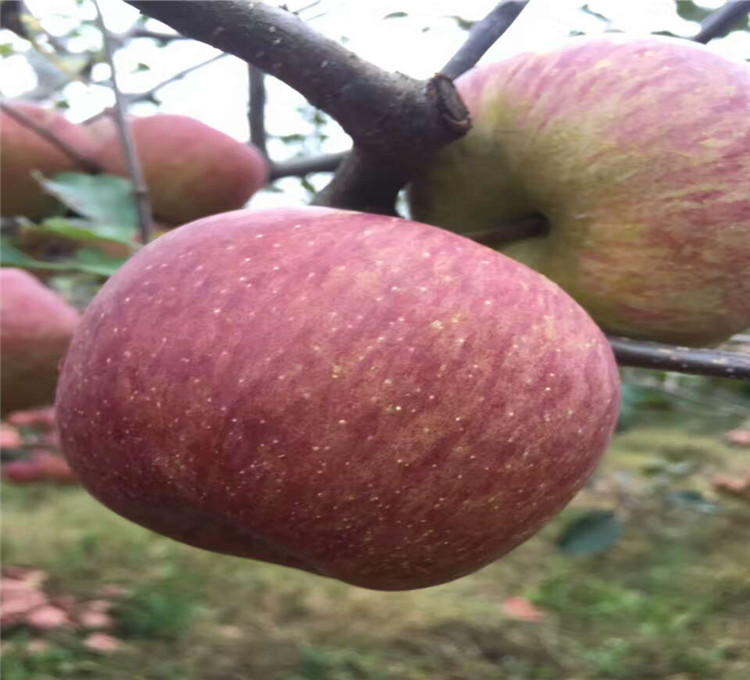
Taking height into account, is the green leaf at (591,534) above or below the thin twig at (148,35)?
below

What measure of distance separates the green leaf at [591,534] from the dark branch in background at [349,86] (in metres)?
1.36

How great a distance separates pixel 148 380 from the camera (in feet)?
1.41

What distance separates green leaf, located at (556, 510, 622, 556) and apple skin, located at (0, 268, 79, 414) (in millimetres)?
1094

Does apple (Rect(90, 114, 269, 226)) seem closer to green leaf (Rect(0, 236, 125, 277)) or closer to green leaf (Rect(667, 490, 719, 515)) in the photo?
green leaf (Rect(0, 236, 125, 277))

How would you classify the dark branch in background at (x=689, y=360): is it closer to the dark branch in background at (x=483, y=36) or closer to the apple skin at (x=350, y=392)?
the apple skin at (x=350, y=392)

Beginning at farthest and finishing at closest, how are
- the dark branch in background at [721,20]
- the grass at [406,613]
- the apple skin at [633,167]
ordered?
1. the grass at [406,613]
2. the dark branch in background at [721,20]
3. the apple skin at [633,167]

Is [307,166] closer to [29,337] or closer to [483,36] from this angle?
[29,337]

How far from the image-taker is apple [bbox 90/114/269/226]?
1.14m

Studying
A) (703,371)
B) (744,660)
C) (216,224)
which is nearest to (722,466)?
(744,660)

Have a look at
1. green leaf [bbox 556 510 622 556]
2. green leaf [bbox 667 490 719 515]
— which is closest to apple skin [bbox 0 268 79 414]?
green leaf [bbox 556 510 622 556]

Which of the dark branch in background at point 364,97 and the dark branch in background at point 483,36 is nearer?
the dark branch in background at point 364,97

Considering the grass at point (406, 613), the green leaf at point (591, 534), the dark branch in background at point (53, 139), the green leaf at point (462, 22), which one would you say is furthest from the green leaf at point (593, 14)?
the green leaf at point (591, 534)

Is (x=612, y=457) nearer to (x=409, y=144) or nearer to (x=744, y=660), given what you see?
(x=744, y=660)

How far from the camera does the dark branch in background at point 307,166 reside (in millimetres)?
1206
